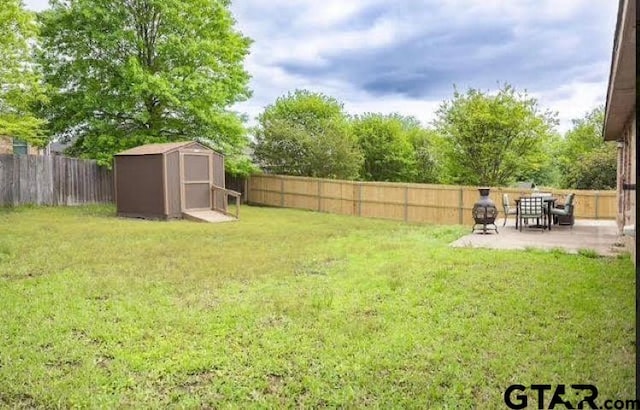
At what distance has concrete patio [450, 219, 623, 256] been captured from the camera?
7836mm

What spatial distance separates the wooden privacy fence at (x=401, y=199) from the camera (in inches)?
495

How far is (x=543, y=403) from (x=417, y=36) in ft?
22.5

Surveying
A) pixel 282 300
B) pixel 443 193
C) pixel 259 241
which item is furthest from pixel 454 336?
pixel 443 193

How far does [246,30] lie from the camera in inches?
741

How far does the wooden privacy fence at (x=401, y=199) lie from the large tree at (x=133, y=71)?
3249 millimetres

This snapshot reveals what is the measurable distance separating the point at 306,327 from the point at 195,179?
10.2 m

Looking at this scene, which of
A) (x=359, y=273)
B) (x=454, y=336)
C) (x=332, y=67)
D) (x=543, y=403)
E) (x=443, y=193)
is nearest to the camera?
(x=543, y=403)

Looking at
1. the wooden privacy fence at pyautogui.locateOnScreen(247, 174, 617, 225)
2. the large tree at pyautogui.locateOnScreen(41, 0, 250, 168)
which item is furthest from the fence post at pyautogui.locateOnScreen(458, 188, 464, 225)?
the large tree at pyautogui.locateOnScreen(41, 0, 250, 168)

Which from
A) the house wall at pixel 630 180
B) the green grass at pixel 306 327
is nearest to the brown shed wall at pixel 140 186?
the green grass at pixel 306 327

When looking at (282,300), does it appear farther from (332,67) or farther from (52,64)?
(52,64)

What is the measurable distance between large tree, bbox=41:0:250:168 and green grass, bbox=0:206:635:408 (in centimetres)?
925

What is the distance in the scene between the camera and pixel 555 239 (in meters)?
8.73

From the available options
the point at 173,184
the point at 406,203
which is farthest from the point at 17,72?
the point at 406,203

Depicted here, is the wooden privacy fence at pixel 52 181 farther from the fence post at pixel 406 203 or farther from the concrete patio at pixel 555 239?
the concrete patio at pixel 555 239
